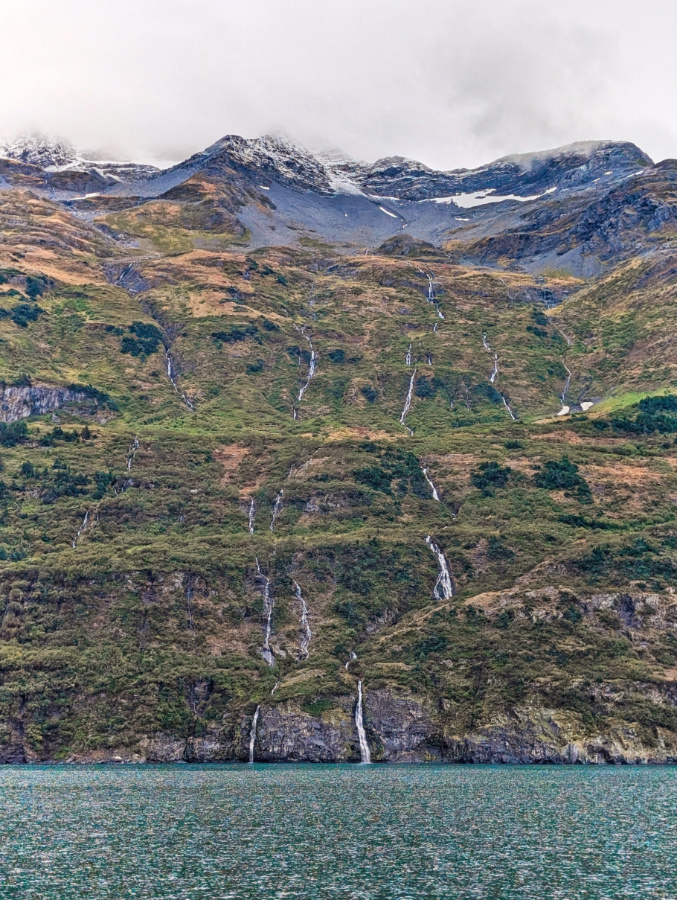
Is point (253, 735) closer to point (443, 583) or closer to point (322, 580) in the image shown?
point (322, 580)

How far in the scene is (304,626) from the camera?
125 meters

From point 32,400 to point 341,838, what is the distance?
6226 inches

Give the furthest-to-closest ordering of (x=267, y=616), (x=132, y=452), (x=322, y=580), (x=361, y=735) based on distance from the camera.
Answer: (x=132, y=452) → (x=322, y=580) → (x=267, y=616) → (x=361, y=735)

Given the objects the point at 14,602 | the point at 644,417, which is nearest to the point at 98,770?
the point at 14,602

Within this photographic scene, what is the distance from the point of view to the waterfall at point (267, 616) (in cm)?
11944

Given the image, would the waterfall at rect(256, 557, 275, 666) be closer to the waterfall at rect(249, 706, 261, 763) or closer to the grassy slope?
the grassy slope

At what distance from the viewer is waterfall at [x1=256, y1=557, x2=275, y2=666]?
392ft

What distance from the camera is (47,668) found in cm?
10888

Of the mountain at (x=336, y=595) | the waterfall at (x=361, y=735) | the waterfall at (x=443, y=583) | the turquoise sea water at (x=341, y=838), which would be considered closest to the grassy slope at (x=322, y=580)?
the mountain at (x=336, y=595)

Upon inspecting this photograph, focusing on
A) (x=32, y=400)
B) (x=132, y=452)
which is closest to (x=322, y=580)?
(x=132, y=452)

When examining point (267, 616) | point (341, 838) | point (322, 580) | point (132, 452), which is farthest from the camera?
point (132, 452)

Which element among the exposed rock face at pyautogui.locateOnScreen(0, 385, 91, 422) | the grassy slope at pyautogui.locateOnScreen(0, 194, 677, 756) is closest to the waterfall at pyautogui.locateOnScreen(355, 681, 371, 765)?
the grassy slope at pyautogui.locateOnScreen(0, 194, 677, 756)

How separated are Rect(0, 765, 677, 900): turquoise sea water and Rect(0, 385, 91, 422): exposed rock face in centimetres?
11612

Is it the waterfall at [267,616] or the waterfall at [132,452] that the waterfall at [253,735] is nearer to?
the waterfall at [267,616]
